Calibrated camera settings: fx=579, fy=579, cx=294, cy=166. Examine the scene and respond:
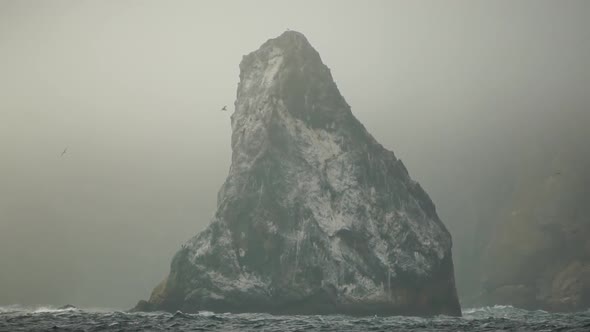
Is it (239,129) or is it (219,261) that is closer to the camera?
(219,261)

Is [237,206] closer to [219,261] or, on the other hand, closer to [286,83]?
[219,261]

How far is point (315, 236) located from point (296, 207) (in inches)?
189

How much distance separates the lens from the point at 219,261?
72.2 meters

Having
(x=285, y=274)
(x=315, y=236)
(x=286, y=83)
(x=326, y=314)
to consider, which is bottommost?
(x=326, y=314)

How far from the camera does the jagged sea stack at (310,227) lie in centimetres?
6956

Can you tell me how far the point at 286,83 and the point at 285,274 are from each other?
28.8m

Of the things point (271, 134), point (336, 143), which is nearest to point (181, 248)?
point (271, 134)

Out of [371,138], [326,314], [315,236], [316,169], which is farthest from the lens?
[371,138]

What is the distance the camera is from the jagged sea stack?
69562 mm

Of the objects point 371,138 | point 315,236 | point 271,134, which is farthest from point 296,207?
point 371,138

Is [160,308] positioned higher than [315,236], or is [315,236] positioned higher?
[315,236]

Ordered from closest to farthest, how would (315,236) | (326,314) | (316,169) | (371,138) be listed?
(326,314)
(315,236)
(316,169)
(371,138)

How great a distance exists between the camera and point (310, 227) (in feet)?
241

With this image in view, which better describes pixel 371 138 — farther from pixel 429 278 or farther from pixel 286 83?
pixel 429 278
